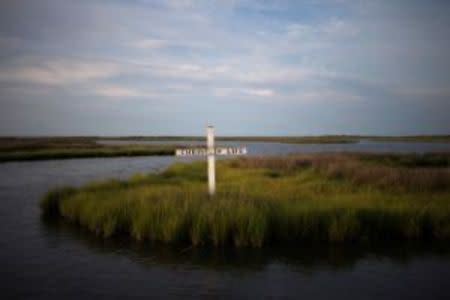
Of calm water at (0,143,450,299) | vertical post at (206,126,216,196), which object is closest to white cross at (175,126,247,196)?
vertical post at (206,126,216,196)

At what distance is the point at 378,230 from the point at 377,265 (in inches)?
82.2

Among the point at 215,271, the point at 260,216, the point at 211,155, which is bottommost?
the point at 215,271

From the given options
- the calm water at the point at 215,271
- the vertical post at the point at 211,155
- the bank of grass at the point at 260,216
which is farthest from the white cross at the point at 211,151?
the calm water at the point at 215,271

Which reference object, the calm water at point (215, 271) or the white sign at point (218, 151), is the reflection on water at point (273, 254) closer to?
the calm water at point (215, 271)

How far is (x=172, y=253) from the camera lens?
27.6 ft

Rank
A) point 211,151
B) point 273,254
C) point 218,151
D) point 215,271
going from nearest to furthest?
point 215,271
point 273,254
point 218,151
point 211,151

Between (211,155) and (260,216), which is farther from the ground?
(211,155)

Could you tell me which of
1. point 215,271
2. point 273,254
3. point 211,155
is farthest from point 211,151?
point 215,271

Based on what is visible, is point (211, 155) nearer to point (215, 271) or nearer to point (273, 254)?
point (273, 254)

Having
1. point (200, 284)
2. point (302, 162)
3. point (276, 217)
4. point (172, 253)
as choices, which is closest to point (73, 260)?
point (172, 253)

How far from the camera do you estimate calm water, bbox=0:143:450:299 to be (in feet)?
21.0

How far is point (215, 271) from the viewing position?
736 cm

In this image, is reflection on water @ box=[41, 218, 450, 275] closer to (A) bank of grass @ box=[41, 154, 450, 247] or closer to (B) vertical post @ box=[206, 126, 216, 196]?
(A) bank of grass @ box=[41, 154, 450, 247]

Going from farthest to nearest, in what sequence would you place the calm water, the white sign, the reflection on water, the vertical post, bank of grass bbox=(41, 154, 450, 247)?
the vertical post, the white sign, bank of grass bbox=(41, 154, 450, 247), the reflection on water, the calm water
